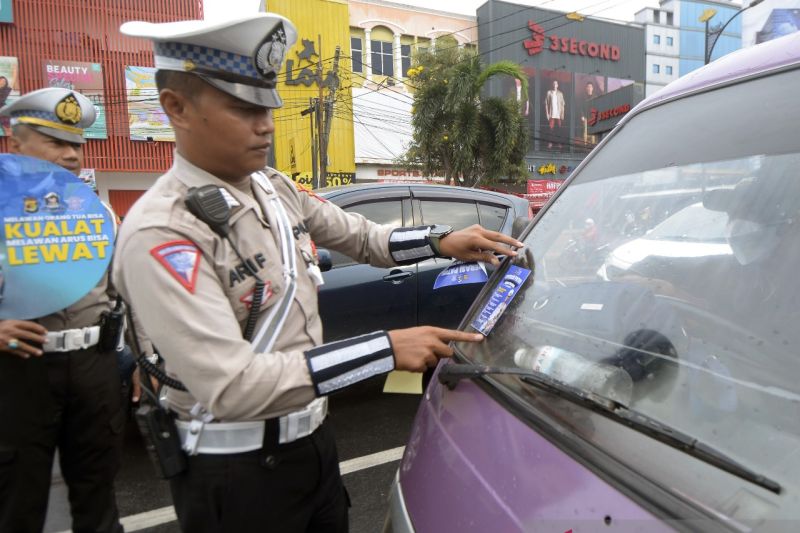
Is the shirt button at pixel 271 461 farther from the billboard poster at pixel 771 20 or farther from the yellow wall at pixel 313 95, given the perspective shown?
the yellow wall at pixel 313 95

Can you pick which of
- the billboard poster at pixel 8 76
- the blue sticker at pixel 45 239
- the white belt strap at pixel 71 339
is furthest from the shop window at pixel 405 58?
the white belt strap at pixel 71 339

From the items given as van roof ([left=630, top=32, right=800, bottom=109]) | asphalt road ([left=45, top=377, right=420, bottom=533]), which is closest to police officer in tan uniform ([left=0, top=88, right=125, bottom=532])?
asphalt road ([left=45, top=377, right=420, bottom=533])

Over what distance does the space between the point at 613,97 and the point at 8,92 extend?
86.9 feet

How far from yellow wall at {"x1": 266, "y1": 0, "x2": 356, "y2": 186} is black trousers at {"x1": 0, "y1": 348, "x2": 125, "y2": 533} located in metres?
21.4

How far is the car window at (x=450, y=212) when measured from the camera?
4035mm

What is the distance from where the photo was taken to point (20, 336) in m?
1.76

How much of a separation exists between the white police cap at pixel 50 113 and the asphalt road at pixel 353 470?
1.85 m

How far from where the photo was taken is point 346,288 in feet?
11.6

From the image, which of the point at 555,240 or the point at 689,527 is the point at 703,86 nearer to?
the point at 555,240

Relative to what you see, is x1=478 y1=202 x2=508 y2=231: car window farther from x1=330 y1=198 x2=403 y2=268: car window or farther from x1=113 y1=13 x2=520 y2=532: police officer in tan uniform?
x1=113 y1=13 x2=520 y2=532: police officer in tan uniform

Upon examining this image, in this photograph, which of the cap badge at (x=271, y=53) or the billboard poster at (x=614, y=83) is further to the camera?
the billboard poster at (x=614, y=83)

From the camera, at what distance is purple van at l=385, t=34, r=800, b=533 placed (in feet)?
2.60

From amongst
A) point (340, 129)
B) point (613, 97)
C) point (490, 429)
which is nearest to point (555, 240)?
point (490, 429)

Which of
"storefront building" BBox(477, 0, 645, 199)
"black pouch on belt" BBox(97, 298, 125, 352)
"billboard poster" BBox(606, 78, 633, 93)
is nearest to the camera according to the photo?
"black pouch on belt" BBox(97, 298, 125, 352)
